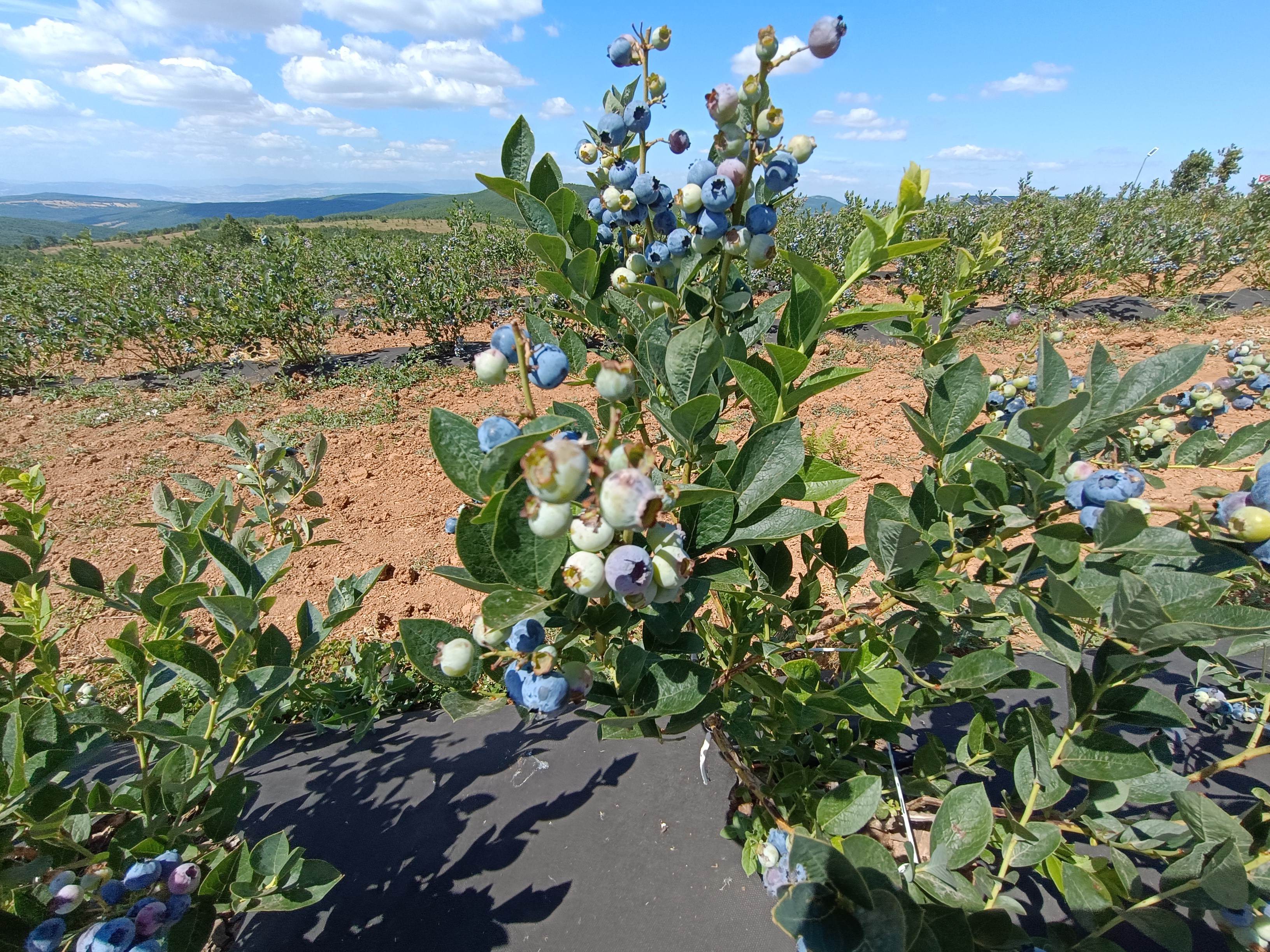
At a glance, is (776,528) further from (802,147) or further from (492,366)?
(802,147)

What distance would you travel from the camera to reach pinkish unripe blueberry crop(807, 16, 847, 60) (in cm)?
60

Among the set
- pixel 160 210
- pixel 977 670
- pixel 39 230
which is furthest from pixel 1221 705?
pixel 160 210

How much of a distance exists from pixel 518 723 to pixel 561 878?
1.64ft

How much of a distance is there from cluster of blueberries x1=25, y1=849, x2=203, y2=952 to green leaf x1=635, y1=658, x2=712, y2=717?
23.9 inches

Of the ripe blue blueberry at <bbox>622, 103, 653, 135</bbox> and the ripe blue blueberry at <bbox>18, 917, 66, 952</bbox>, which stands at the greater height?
the ripe blue blueberry at <bbox>622, 103, 653, 135</bbox>

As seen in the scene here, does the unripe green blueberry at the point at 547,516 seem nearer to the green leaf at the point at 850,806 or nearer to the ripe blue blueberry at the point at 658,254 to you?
the ripe blue blueberry at the point at 658,254

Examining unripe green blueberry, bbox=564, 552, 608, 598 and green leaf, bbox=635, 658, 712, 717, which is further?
green leaf, bbox=635, 658, 712, 717

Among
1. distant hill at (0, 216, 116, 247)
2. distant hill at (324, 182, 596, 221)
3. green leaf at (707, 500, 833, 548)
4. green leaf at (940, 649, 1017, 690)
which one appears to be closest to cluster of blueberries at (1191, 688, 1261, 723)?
green leaf at (940, 649, 1017, 690)

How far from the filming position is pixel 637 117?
0.75 meters

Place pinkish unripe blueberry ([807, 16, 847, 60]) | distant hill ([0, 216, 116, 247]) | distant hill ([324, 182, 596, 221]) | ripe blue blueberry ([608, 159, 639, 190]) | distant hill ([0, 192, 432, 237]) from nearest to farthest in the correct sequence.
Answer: pinkish unripe blueberry ([807, 16, 847, 60])
ripe blue blueberry ([608, 159, 639, 190])
distant hill ([324, 182, 596, 221])
distant hill ([0, 216, 116, 247])
distant hill ([0, 192, 432, 237])

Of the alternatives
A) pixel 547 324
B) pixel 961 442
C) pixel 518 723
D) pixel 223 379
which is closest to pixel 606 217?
pixel 547 324

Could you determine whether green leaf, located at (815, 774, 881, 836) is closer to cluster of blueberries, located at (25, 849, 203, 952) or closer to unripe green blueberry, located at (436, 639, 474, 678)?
unripe green blueberry, located at (436, 639, 474, 678)

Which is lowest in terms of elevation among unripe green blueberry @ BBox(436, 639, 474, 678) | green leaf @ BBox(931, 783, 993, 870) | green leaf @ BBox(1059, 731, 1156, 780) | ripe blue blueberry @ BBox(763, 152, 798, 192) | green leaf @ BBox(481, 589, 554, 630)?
green leaf @ BBox(931, 783, 993, 870)

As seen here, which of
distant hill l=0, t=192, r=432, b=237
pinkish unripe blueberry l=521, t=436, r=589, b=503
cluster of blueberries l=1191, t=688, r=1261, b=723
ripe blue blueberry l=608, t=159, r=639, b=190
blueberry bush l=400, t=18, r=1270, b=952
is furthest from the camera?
distant hill l=0, t=192, r=432, b=237
